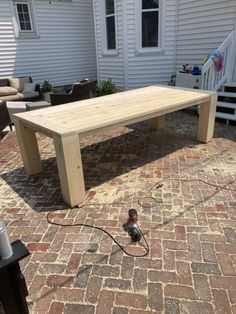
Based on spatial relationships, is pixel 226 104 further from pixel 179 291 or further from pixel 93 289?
pixel 93 289

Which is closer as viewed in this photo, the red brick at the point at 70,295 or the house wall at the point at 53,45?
the red brick at the point at 70,295

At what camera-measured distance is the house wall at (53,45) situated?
27.6ft

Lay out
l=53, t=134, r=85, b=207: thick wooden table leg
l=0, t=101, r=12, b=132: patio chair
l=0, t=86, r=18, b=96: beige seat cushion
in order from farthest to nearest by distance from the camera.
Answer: l=0, t=86, r=18, b=96: beige seat cushion
l=0, t=101, r=12, b=132: patio chair
l=53, t=134, r=85, b=207: thick wooden table leg

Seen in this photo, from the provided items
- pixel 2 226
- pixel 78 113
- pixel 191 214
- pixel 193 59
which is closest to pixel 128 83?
pixel 193 59

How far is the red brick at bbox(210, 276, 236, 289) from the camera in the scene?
1912mm

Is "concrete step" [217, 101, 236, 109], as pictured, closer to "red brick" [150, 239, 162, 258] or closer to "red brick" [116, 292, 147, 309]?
"red brick" [150, 239, 162, 258]

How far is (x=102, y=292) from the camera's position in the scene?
6.29 feet

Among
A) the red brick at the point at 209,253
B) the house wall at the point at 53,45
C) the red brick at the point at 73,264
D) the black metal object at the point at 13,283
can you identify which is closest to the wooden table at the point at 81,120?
the red brick at the point at 73,264

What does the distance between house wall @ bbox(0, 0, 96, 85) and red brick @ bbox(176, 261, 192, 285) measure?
8596 mm

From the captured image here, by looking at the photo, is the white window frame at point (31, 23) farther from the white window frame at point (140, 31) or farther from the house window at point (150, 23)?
the house window at point (150, 23)

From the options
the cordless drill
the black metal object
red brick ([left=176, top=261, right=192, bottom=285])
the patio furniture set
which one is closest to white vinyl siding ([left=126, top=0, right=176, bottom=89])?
the patio furniture set

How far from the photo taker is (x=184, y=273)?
2.04m

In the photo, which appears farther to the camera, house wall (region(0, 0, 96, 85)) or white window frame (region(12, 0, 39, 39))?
house wall (region(0, 0, 96, 85))

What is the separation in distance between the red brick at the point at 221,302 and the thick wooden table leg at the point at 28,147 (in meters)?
2.76
